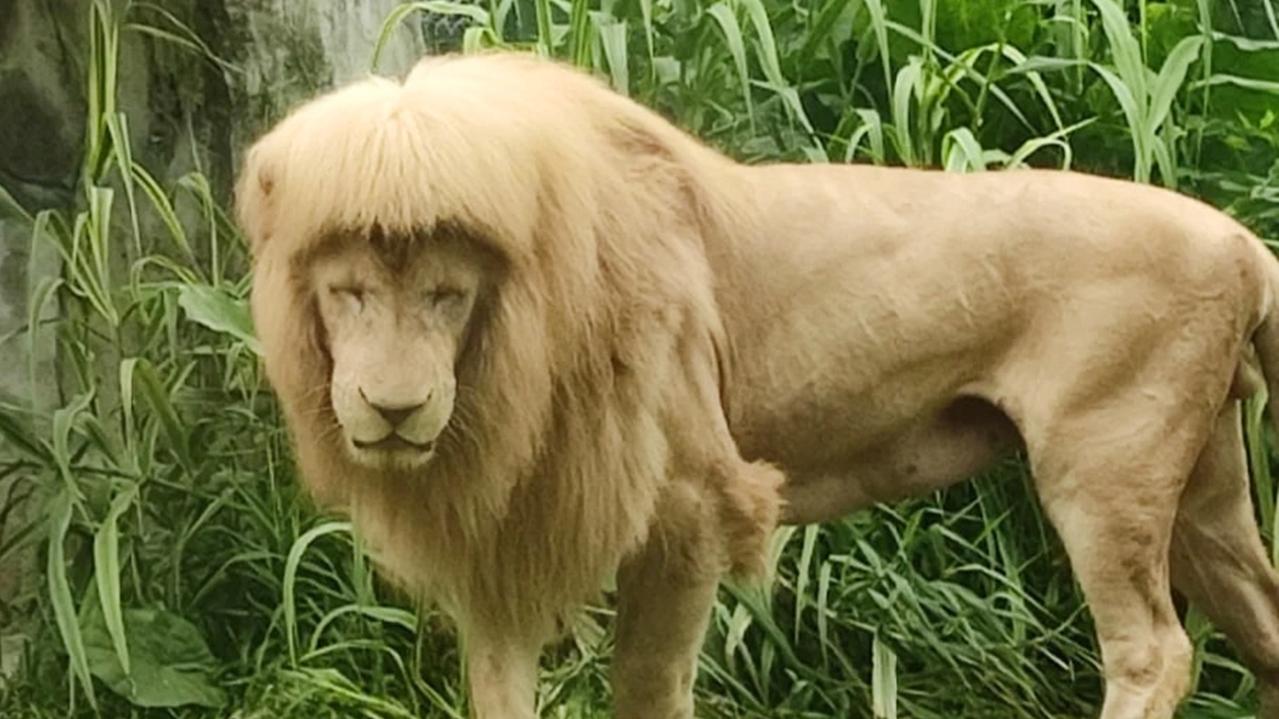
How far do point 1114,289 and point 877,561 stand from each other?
2.52 ft

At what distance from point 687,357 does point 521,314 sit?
0.97 feet

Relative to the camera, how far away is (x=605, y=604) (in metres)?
2.89

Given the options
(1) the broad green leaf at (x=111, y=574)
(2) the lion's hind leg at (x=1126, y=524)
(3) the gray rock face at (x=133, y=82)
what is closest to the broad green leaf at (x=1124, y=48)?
(2) the lion's hind leg at (x=1126, y=524)

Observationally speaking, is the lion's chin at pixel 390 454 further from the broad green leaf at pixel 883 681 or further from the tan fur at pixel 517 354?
the broad green leaf at pixel 883 681

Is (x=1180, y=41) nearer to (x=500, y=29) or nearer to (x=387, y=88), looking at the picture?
(x=500, y=29)

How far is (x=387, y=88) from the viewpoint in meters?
1.98

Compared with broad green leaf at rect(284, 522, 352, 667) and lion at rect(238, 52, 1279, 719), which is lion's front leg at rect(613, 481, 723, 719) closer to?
lion at rect(238, 52, 1279, 719)

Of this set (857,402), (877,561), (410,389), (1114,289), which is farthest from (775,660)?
(410,389)

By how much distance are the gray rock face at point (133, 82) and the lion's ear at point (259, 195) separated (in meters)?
1.07

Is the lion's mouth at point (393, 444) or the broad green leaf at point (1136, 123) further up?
the lion's mouth at point (393, 444)

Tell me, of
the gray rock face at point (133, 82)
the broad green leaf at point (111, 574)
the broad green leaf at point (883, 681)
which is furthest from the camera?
the gray rock face at point (133, 82)

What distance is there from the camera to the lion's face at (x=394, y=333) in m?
1.85

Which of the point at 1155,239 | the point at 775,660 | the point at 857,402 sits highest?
the point at 1155,239

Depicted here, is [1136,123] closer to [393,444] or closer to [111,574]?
[393,444]
